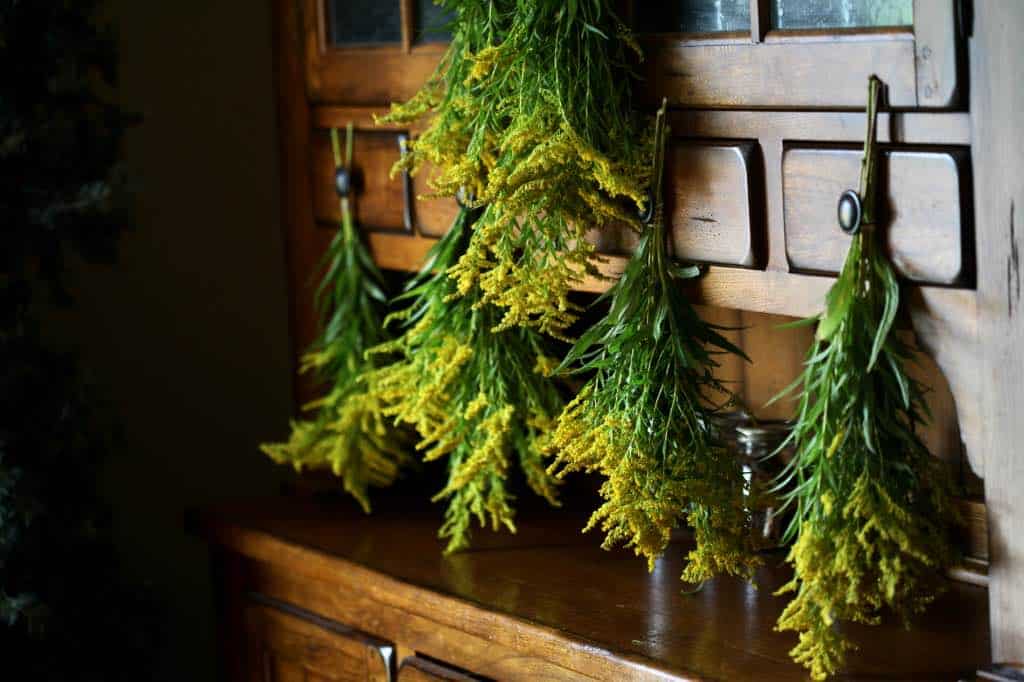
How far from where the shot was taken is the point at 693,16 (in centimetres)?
133

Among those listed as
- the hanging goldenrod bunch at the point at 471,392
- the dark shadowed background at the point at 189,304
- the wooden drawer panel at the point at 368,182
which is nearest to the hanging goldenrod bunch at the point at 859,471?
the hanging goldenrod bunch at the point at 471,392

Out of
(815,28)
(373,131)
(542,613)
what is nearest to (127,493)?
(373,131)

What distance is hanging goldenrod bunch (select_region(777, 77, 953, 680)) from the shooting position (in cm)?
113

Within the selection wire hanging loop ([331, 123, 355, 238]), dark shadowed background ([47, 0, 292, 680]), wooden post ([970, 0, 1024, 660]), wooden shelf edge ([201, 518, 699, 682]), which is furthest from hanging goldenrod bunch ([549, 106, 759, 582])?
dark shadowed background ([47, 0, 292, 680])

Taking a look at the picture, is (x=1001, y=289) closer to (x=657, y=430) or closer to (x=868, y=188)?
(x=868, y=188)

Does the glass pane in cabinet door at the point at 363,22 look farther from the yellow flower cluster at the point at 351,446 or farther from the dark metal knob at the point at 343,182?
the yellow flower cluster at the point at 351,446

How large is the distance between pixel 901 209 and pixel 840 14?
0.18 m

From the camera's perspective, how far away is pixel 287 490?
1873 millimetres

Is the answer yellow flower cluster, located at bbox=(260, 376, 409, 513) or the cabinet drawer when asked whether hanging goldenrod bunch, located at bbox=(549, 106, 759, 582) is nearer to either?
the cabinet drawer

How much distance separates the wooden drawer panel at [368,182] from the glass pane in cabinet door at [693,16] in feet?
1.42

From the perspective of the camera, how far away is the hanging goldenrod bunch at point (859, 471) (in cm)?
113

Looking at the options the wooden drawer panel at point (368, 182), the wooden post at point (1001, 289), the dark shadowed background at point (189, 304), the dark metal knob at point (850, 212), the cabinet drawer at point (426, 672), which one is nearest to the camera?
the wooden post at point (1001, 289)

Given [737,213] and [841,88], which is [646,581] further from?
[841,88]

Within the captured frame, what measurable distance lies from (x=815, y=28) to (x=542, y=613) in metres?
0.62
